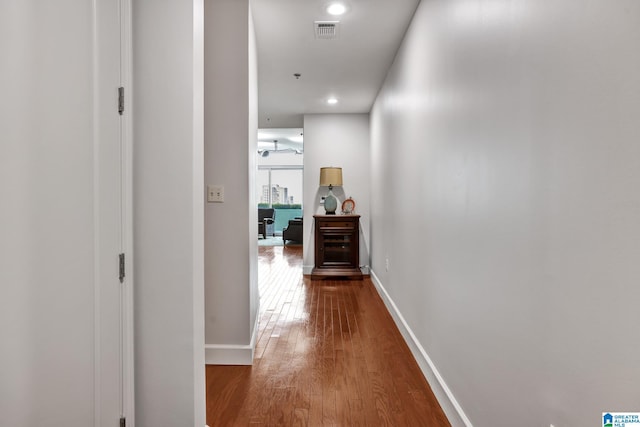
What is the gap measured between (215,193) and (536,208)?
2023 mm

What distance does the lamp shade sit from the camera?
5.59m

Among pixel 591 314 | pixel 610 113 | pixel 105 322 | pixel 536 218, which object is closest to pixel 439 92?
pixel 536 218

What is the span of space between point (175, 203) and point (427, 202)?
1.58 metres

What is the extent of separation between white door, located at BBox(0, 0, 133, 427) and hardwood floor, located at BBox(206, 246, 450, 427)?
31.5 inches

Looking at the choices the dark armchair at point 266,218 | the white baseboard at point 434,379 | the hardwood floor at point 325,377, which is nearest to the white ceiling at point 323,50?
the white baseboard at point 434,379

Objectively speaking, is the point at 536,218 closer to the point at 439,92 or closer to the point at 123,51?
the point at 439,92

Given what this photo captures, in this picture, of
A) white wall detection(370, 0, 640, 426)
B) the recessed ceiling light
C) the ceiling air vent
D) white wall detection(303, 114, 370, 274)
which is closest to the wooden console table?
white wall detection(303, 114, 370, 274)

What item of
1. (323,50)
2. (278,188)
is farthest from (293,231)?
(323,50)

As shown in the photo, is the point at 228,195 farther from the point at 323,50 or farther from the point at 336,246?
the point at 336,246

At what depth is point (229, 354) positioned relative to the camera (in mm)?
2521

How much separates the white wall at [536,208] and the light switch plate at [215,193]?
1.44m

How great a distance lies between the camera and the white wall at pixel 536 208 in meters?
0.79

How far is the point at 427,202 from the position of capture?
2.36 metres

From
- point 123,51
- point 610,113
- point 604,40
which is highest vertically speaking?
point 123,51
